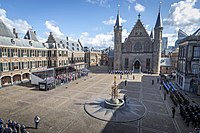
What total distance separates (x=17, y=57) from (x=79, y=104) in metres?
21.8

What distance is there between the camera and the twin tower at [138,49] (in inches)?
2003

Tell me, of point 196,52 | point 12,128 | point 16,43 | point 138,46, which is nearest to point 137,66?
point 138,46

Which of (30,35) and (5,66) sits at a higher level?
(30,35)

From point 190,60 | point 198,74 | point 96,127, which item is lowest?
point 96,127

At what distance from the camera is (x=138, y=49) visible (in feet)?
176

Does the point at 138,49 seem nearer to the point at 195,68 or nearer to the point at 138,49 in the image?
the point at 138,49

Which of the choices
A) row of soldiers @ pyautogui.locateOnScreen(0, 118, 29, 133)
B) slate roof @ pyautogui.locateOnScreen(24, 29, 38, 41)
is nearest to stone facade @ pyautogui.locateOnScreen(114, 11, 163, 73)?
slate roof @ pyautogui.locateOnScreen(24, 29, 38, 41)

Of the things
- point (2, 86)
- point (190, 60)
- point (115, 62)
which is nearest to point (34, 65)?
point (2, 86)

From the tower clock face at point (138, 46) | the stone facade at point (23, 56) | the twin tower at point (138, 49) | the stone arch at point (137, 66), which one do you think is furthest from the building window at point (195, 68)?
the stone facade at point (23, 56)

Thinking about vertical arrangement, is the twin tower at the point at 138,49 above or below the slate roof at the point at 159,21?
below

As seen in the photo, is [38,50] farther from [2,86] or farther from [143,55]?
[143,55]

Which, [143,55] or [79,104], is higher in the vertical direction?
[143,55]

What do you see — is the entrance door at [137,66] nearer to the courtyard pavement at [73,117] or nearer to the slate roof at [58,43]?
the slate roof at [58,43]

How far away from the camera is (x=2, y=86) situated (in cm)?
2666
